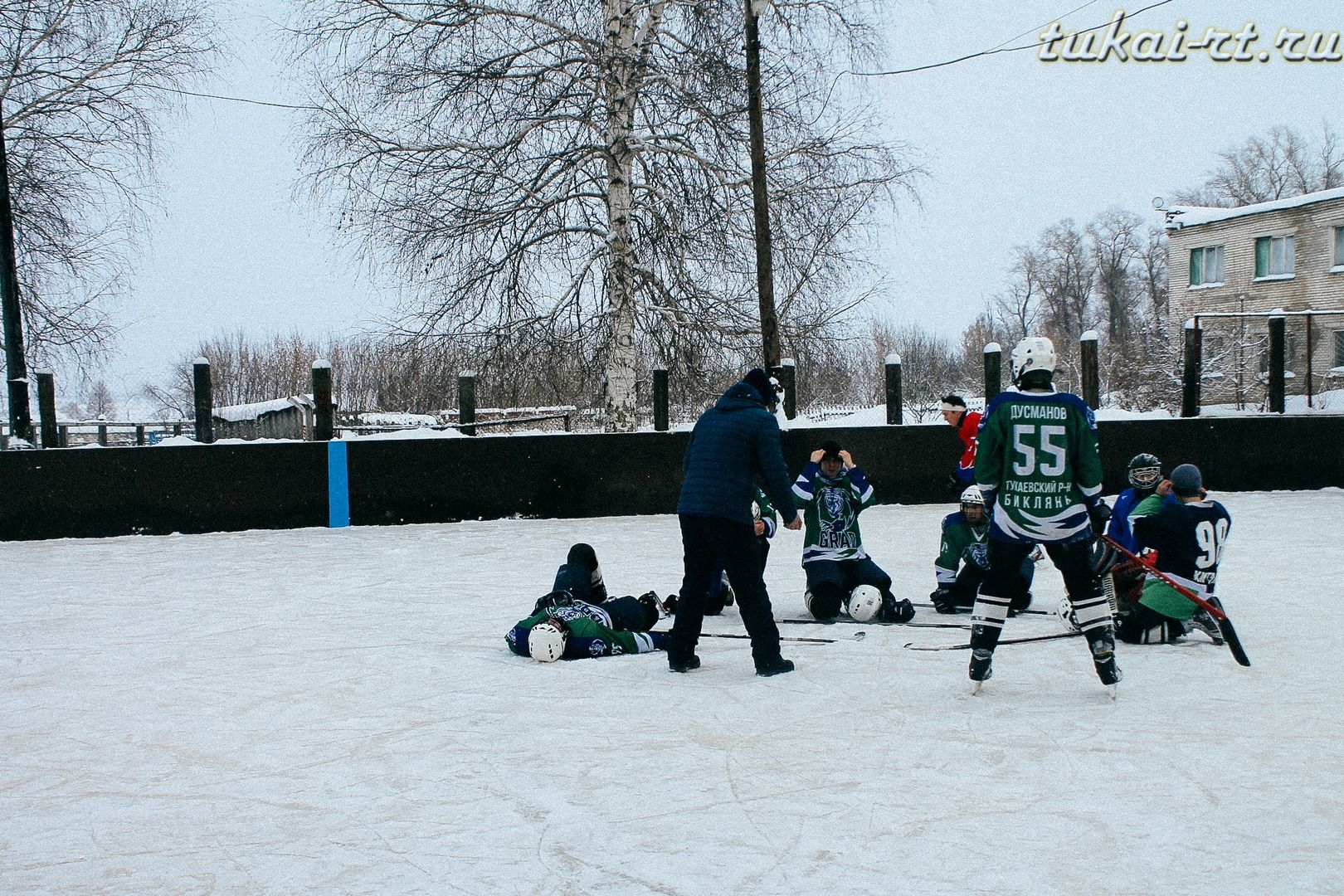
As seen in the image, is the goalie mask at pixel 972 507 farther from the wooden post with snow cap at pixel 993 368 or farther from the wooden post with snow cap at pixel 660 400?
the wooden post with snow cap at pixel 993 368

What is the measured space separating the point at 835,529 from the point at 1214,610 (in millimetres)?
2212

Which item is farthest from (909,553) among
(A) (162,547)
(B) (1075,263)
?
(B) (1075,263)

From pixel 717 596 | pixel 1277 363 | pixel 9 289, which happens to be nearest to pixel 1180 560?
pixel 717 596

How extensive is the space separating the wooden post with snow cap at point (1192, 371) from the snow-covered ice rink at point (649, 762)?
25.1 feet

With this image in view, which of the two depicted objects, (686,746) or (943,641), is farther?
(943,641)

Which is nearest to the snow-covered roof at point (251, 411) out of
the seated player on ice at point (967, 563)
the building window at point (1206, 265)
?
the seated player on ice at point (967, 563)

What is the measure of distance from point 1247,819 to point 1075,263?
69.0 m

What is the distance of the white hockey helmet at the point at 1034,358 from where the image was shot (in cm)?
488

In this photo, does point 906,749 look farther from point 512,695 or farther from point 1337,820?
point 512,695

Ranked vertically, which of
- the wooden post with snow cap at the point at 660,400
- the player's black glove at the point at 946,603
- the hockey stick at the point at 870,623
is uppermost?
the wooden post with snow cap at the point at 660,400

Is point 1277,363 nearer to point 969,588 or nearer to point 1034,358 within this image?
point 969,588

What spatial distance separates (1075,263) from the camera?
67.5 meters

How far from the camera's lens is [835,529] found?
699cm

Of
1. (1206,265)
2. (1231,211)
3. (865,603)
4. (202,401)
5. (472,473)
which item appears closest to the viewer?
(865,603)
